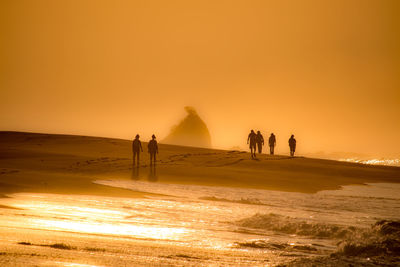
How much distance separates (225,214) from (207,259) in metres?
6.00

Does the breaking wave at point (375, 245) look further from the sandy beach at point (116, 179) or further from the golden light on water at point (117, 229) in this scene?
the golden light on water at point (117, 229)

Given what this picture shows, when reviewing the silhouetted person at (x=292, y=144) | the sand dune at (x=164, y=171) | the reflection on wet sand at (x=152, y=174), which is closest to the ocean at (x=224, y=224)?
the sand dune at (x=164, y=171)

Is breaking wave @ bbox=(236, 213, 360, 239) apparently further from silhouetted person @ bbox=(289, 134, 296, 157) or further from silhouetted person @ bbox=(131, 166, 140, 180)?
silhouetted person @ bbox=(289, 134, 296, 157)

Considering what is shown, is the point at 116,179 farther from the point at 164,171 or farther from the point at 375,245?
the point at 375,245

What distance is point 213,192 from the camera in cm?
1997

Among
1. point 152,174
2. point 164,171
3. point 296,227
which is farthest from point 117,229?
point 164,171

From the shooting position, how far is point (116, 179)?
81.0ft

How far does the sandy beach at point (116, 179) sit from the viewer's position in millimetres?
6977

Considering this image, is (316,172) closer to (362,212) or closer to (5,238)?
(362,212)

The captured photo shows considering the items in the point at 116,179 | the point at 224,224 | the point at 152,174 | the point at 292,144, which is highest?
the point at 292,144

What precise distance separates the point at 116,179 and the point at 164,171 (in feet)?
→ 18.2

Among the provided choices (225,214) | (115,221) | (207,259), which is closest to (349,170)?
(225,214)

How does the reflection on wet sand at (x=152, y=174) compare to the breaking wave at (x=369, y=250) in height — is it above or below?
above

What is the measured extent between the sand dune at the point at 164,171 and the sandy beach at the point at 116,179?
0.04m
